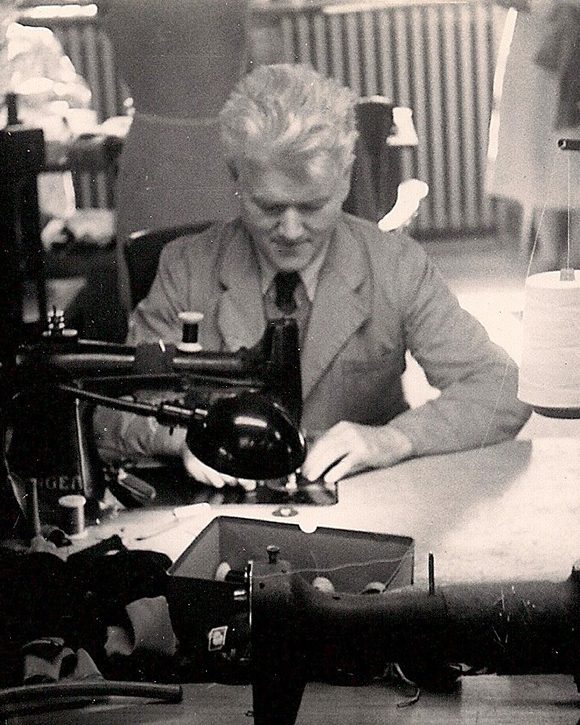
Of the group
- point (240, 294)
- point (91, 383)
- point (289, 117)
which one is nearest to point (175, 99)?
point (289, 117)

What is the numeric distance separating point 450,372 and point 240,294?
0.32m

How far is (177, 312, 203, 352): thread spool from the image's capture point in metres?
1.36

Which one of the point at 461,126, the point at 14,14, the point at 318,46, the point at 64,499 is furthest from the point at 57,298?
the point at 461,126

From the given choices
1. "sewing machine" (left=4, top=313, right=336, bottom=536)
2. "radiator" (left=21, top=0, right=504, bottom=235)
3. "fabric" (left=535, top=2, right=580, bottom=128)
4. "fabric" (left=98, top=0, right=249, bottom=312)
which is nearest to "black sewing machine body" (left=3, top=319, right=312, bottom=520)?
"sewing machine" (left=4, top=313, right=336, bottom=536)

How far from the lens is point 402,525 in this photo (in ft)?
4.60

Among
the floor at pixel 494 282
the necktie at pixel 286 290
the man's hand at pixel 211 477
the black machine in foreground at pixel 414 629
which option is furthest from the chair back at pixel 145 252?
the black machine in foreground at pixel 414 629

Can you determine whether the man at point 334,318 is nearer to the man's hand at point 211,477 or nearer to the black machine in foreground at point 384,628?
the man's hand at point 211,477

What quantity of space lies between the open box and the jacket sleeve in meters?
0.21

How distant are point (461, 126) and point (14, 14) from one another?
61 cm

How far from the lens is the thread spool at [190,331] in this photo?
136 cm

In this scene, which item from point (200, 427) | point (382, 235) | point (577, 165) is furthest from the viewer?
point (382, 235)

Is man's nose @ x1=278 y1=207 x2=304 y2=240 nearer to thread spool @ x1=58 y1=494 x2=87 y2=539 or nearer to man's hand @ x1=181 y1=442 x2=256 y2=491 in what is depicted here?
man's hand @ x1=181 y1=442 x2=256 y2=491

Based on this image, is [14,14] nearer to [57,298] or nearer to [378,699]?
[57,298]

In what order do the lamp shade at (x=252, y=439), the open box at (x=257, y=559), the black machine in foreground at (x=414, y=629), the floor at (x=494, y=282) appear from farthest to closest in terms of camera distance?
the floor at (x=494, y=282), the open box at (x=257, y=559), the lamp shade at (x=252, y=439), the black machine in foreground at (x=414, y=629)
